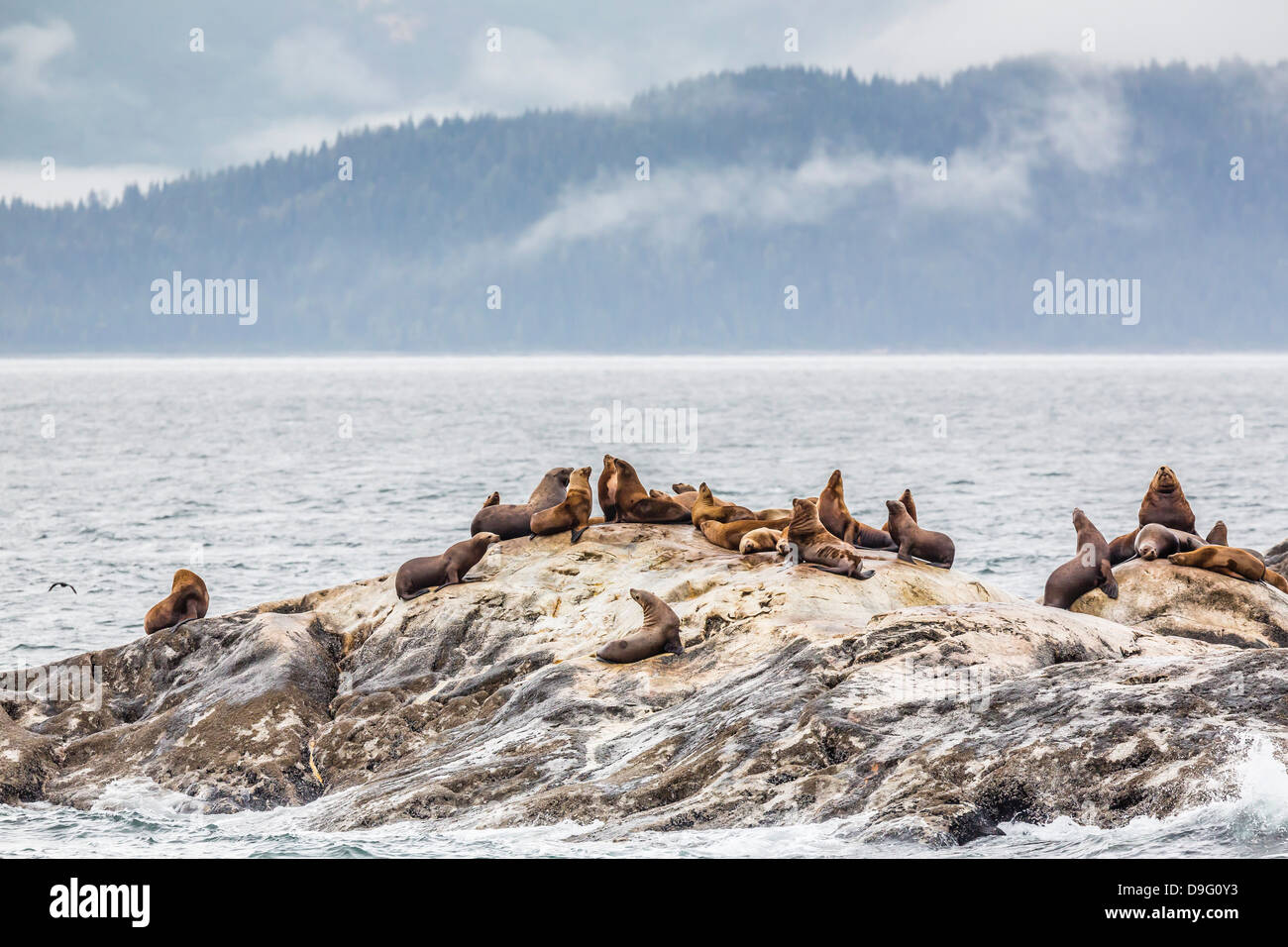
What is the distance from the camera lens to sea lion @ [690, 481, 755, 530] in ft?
48.6

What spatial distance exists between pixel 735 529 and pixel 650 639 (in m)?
3.05

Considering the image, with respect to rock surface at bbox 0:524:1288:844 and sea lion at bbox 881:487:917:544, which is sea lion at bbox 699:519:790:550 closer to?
rock surface at bbox 0:524:1288:844

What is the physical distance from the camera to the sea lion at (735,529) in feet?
45.8

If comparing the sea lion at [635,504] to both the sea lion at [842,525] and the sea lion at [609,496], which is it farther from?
the sea lion at [842,525]

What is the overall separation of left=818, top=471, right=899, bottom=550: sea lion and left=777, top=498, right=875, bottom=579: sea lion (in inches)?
52.1

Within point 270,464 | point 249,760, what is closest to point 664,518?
point 249,760

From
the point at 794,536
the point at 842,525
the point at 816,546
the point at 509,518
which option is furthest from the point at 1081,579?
the point at 509,518

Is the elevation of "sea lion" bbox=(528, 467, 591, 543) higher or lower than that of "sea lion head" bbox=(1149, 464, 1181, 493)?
lower

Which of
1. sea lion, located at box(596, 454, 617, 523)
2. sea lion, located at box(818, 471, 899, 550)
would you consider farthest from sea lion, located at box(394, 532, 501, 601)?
sea lion, located at box(818, 471, 899, 550)

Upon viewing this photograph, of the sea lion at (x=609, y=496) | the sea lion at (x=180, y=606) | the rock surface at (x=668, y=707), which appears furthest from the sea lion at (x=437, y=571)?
the sea lion at (x=180, y=606)

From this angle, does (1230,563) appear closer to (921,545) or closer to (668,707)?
(921,545)

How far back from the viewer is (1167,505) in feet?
49.3

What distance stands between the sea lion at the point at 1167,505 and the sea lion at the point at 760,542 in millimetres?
4503

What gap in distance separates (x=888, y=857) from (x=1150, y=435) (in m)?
70.8
